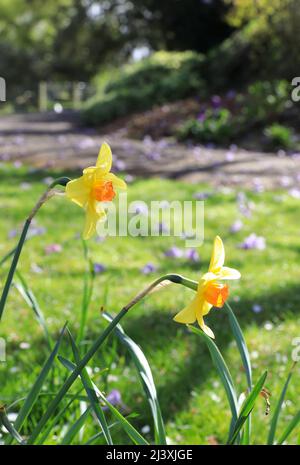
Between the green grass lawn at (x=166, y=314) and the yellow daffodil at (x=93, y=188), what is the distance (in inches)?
13.8

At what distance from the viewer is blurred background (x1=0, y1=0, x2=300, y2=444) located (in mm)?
2113

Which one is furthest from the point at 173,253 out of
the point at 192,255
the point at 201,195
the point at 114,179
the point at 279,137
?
the point at 279,137

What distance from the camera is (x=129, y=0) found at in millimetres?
15406

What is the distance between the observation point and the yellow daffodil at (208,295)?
33.0 inches

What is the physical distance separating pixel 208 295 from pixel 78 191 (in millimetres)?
241

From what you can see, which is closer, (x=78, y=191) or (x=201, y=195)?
(x=78, y=191)

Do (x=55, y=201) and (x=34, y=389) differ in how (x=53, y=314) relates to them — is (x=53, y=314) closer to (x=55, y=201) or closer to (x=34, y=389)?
(x=34, y=389)

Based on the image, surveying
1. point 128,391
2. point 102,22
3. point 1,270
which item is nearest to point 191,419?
point 128,391

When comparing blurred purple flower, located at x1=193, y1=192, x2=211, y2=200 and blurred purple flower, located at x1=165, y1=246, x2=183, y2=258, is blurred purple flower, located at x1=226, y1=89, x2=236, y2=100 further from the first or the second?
blurred purple flower, located at x1=165, y1=246, x2=183, y2=258

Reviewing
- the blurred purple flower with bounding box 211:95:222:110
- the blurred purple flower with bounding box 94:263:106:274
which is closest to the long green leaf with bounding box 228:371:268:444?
the blurred purple flower with bounding box 94:263:106:274

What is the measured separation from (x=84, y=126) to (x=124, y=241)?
748 centimetres

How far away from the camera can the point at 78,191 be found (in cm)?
88

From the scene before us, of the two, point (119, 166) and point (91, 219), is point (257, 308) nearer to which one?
point (91, 219)

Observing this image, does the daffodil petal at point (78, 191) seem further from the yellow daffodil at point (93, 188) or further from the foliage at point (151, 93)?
the foliage at point (151, 93)
